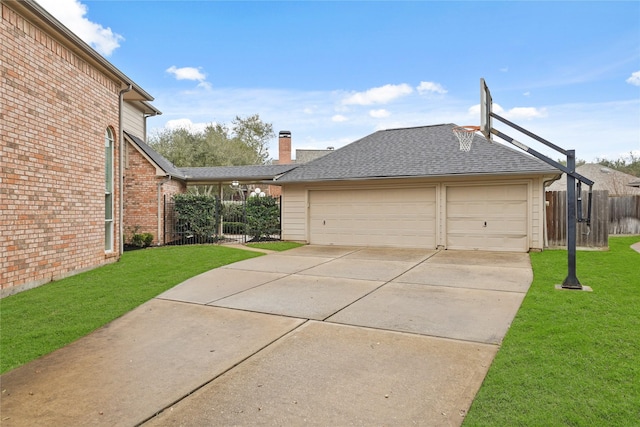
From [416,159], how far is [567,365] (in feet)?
33.2

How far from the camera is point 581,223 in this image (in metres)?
11.1

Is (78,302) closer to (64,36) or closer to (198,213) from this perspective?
(64,36)

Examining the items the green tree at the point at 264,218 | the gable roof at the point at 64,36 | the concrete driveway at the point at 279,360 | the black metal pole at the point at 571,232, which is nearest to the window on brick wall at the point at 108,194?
the gable roof at the point at 64,36

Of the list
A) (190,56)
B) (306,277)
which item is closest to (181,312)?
(306,277)

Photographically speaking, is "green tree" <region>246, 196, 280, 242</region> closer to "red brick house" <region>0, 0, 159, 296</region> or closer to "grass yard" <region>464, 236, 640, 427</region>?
"red brick house" <region>0, 0, 159, 296</region>

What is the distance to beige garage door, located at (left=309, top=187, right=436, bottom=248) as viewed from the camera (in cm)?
1212

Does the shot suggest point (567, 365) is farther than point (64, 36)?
No

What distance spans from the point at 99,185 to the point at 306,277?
5071mm

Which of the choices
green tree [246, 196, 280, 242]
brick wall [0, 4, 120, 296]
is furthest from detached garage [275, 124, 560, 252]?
brick wall [0, 4, 120, 296]

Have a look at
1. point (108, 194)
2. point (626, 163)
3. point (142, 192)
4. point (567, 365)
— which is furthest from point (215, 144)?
point (626, 163)

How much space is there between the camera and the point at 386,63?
17.0 metres

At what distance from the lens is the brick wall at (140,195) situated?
44.7ft

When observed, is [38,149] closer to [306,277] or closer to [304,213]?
[306,277]

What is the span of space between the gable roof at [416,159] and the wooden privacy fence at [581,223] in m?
1.45
